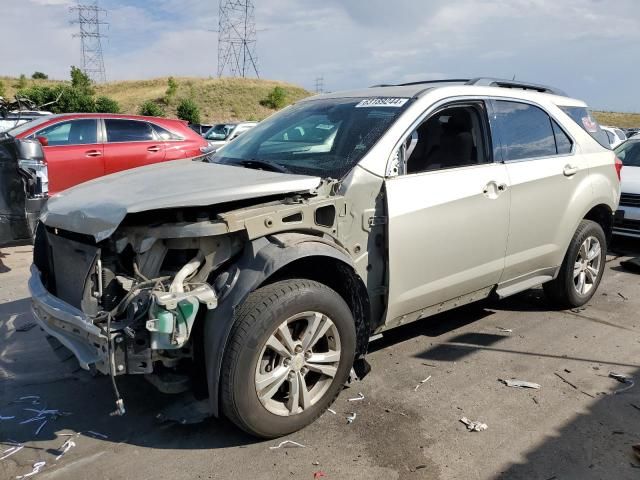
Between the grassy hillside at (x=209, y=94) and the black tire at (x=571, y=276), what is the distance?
5280 centimetres

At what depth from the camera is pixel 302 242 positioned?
3.05 m

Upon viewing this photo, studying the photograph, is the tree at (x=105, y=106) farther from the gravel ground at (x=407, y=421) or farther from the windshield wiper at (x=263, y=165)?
the windshield wiper at (x=263, y=165)

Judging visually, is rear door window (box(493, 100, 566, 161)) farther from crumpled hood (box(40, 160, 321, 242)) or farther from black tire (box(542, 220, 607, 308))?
crumpled hood (box(40, 160, 321, 242))

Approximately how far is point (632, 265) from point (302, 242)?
5536 mm

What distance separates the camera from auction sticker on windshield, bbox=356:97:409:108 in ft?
12.6

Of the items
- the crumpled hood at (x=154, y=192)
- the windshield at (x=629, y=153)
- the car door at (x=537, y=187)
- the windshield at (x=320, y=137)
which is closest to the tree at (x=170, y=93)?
the windshield at (x=629, y=153)

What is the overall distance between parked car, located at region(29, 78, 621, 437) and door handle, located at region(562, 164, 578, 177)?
2cm

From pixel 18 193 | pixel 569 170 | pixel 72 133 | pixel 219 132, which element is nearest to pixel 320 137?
pixel 569 170

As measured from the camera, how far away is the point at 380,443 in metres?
3.11

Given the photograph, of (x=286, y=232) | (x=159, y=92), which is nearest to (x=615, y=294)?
(x=286, y=232)

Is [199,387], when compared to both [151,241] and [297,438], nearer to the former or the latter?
[297,438]

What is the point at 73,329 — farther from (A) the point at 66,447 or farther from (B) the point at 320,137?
(B) the point at 320,137

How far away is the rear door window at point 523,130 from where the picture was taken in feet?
14.0

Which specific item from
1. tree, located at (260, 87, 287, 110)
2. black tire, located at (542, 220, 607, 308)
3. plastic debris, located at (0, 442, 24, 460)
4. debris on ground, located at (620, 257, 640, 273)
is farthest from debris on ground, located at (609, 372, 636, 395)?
tree, located at (260, 87, 287, 110)
